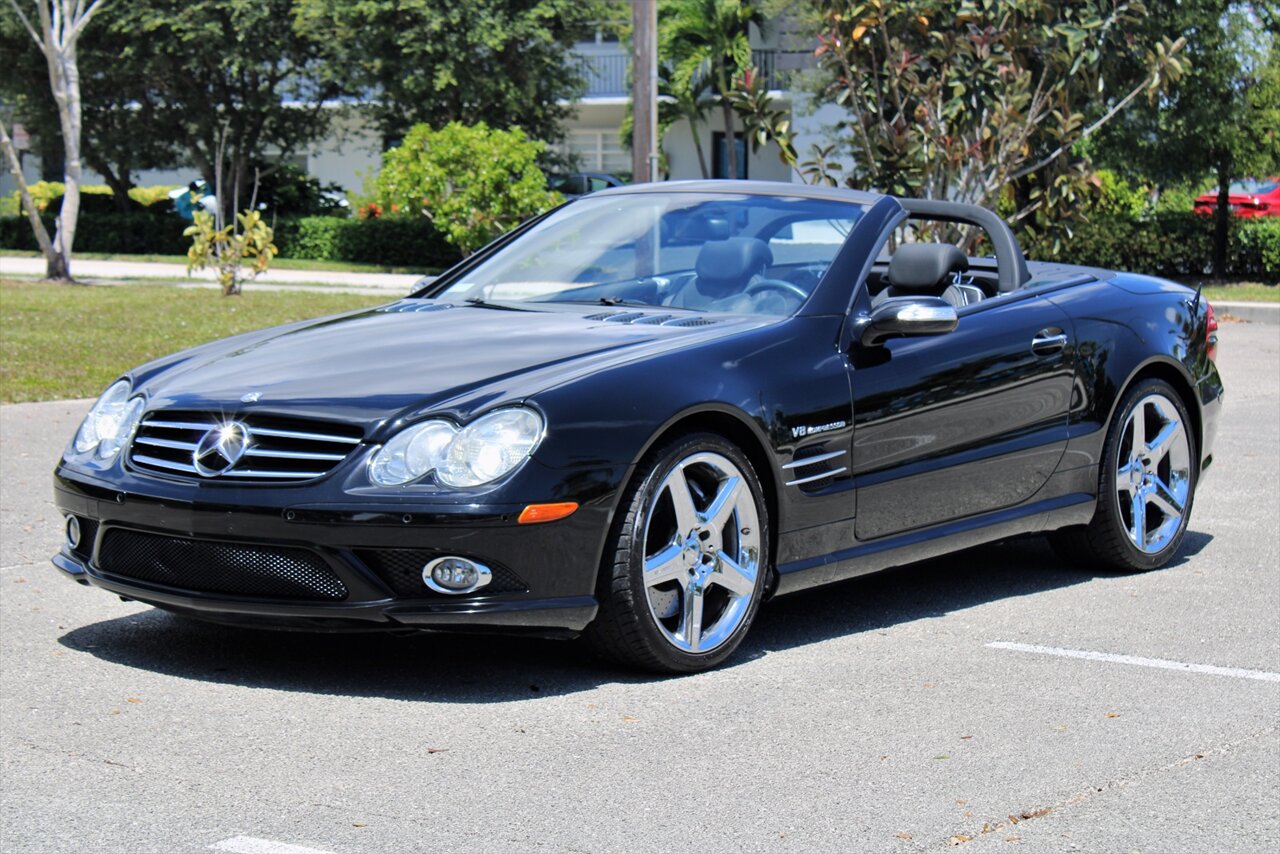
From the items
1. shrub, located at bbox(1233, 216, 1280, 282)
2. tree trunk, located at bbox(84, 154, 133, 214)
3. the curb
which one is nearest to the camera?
the curb

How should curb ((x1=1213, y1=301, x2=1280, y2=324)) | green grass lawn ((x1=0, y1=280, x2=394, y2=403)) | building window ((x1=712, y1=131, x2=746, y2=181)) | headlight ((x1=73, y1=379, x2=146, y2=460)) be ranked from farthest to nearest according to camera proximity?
building window ((x1=712, y1=131, x2=746, y2=181))
curb ((x1=1213, y1=301, x2=1280, y2=324))
green grass lawn ((x1=0, y1=280, x2=394, y2=403))
headlight ((x1=73, y1=379, x2=146, y2=460))

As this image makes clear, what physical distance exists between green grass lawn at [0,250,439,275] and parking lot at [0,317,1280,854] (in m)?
25.1

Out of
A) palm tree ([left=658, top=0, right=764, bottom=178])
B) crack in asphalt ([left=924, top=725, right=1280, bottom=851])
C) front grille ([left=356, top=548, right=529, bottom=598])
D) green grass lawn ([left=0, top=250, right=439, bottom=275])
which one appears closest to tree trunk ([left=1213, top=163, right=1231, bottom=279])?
green grass lawn ([left=0, top=250, right=439, bottom=275])

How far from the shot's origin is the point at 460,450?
4.83 metres

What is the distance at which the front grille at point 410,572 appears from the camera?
188 inches

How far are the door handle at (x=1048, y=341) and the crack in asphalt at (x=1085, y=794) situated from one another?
6.40 feet

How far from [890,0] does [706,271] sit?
10.8 meters

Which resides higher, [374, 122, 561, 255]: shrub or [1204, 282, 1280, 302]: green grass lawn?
[374, 122, 561, 255]: shrub

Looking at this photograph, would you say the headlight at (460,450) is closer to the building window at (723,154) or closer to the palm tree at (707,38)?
the palm tree at (707,38)

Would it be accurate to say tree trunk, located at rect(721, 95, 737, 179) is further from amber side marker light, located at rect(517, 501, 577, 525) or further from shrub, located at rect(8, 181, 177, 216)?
Answer: amber side marker light, located at rect(517, 501, 577, 525)

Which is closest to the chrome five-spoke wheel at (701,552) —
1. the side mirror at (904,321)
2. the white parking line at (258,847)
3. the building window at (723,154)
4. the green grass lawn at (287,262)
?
the side mirror at (904,321)

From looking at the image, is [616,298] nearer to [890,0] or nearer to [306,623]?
[306,623]

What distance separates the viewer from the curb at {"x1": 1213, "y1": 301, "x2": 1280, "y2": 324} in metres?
21.1

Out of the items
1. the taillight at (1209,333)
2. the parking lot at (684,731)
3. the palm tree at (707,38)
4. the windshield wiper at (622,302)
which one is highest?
the palm tree at (707,38)
